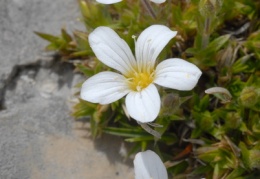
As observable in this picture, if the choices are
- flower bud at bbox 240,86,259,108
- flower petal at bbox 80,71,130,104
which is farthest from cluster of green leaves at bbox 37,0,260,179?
flower petal at bbox 80,71,130,104

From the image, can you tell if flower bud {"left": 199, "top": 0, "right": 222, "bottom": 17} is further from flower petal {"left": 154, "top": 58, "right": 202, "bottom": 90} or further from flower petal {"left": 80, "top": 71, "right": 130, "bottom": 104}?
flower petal {"left": 80, "top": 71, "right": 130, "bottom": 104}

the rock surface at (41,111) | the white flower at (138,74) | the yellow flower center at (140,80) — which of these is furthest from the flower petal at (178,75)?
the rock surface at (41,111)

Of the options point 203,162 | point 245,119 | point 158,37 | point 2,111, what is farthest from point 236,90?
point 2,111

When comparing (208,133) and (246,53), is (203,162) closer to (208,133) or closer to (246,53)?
(208,133)

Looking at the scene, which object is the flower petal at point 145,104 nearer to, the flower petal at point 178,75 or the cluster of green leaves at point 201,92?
the flower petal at point 178,75

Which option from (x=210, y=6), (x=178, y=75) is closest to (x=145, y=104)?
(x=178, y=75)

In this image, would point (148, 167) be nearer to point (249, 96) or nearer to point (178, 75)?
point (178, 75)
